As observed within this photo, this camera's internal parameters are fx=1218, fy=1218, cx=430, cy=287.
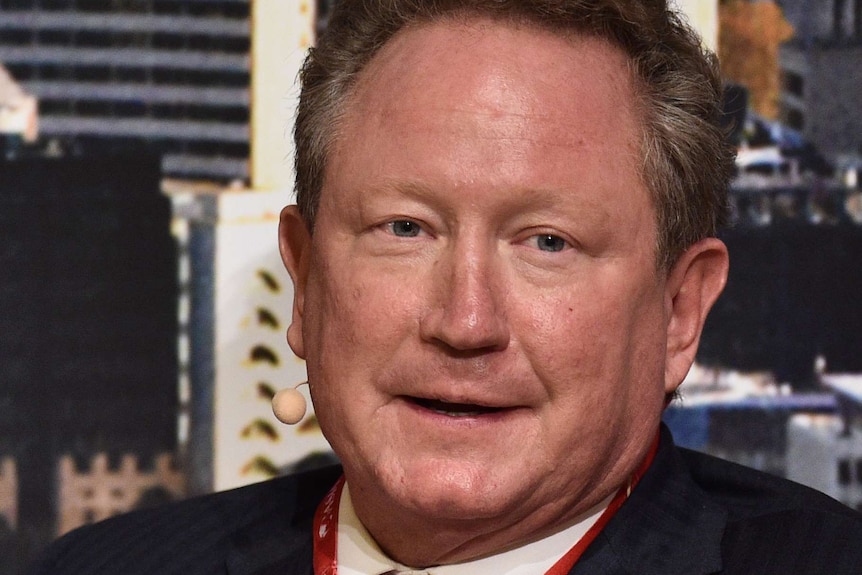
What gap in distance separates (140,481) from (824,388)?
123cm

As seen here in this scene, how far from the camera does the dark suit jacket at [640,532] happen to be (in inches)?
56.7

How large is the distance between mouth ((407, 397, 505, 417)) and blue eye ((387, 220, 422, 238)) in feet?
0.61

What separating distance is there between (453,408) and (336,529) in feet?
1.05

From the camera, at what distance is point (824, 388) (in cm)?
215

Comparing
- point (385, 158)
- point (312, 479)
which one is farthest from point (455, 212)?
point (312, 479)

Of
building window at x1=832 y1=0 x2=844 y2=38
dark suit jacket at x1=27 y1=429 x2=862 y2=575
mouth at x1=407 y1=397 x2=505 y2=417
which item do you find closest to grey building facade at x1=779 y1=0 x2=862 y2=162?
building window at x1=832 y1=0 x2=844 y2=38

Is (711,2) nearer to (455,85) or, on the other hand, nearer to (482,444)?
(455,85)

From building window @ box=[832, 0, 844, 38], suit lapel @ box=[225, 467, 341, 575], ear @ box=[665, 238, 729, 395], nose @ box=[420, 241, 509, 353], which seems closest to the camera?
nose @ box=[420, 241, 509, 353]

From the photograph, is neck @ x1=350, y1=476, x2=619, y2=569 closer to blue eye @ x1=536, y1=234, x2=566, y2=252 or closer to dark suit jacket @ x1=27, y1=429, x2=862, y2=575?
dark suit jacket @ x1=27, y1=429, x2=862, y2=575

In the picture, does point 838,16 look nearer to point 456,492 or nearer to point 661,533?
point 661,533

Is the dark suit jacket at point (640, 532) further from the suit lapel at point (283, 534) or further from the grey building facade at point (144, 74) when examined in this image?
the grey building facade at point (144, 74)

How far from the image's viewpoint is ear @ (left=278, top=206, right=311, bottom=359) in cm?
157

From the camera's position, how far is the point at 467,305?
129 cm

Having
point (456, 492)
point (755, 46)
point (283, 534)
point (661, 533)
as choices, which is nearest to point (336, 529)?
point (283, 534)
